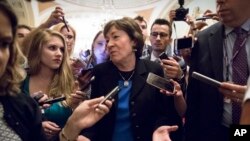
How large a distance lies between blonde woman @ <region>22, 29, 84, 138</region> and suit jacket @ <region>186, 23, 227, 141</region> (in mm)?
756

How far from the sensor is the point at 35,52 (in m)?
2.61

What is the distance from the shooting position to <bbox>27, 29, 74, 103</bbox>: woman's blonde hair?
2457mm

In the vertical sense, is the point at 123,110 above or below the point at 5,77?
below

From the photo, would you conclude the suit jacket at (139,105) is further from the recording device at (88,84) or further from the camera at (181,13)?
the camera at (181,13)

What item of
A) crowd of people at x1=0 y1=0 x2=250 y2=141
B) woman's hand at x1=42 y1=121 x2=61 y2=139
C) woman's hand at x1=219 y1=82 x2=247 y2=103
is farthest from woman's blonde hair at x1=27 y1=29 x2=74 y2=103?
woman's hand at x1=219 y1=82 x2=247 y2=103

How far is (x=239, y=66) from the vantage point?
1979 mm

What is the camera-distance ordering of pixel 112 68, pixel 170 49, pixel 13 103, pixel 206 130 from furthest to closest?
pixel 170 49 → pixel 112 68 → pixel 206 130 → pixel 13 103

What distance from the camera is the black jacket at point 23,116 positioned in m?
1.41

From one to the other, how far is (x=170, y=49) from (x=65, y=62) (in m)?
1.09

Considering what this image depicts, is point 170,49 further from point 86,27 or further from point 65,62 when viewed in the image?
point 86,27

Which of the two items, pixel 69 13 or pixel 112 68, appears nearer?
pixel 112 68

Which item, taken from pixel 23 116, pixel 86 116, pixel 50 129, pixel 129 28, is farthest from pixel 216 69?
pixel 23 116

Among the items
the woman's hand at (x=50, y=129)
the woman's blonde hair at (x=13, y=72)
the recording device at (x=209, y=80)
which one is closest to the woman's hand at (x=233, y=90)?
the recording device at (x=209, y=80)

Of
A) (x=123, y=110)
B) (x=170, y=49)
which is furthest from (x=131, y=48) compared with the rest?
(x=170, y=49)
